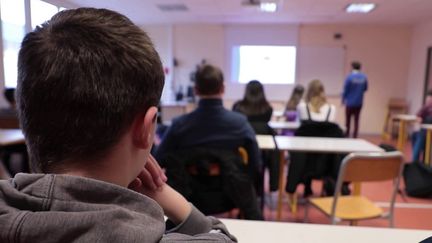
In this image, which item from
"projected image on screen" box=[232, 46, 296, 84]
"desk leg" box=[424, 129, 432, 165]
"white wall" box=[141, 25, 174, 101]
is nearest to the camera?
"white wall" box=[141, 25, 174, 101]

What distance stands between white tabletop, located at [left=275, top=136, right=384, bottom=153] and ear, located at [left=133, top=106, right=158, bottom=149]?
1824mm

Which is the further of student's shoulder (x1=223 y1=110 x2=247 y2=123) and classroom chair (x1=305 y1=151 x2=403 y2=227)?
student's shoulder (x1=223 y1=110 x2=247 y2=123)

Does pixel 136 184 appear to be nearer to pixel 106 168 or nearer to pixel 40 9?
pixel 106 168

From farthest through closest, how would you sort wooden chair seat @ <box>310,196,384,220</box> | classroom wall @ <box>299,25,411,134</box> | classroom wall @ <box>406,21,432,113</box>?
classroom wall @ <box>299,25,411,134</box> → wooden chair seat @ <box>310,196,384,220</box> → classroom wall @ <box>406,21,432,113</box>

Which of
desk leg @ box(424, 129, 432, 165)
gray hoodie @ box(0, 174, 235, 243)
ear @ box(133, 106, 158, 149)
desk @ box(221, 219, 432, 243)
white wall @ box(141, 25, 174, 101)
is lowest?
desk leg @ box(424, 129, 432, 165)

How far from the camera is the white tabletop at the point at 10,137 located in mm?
2256

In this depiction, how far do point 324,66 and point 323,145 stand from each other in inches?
194

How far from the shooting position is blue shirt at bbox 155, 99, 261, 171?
178 centimetres

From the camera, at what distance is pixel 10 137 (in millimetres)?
2361

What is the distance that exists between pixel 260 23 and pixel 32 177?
21.5 feet

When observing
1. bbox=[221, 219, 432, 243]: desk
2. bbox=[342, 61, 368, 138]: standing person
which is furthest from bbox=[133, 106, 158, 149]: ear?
bbox=[342, 61, 368, 138]: standing person

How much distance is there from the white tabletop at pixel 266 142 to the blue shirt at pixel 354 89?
11.5 feet

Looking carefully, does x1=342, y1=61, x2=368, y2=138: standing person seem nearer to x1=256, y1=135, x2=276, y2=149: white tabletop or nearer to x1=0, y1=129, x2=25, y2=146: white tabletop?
x1=256, y1=135, x2=276, y2=149: white tabletop

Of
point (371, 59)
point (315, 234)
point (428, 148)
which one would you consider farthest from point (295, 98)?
point (315, 234)
